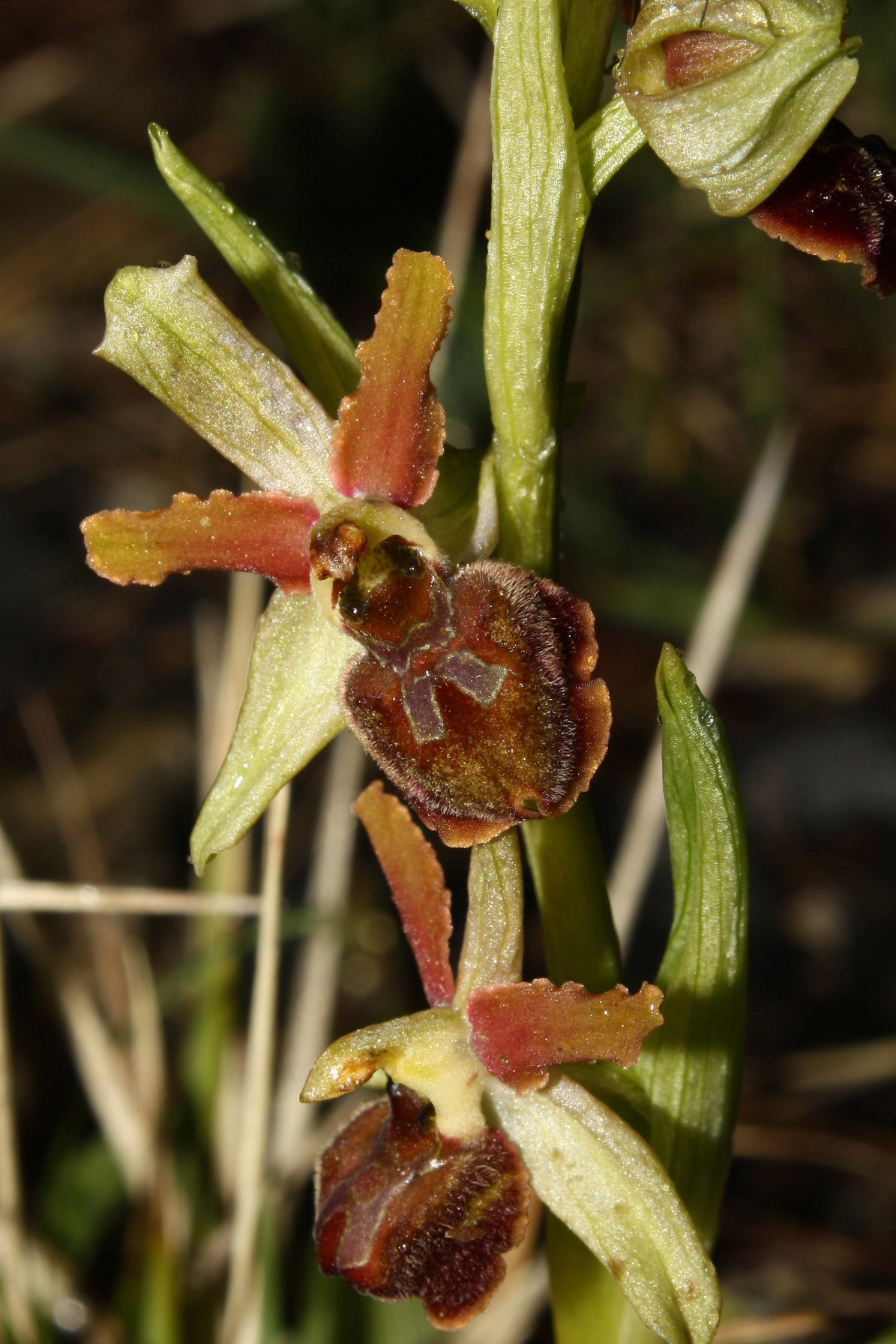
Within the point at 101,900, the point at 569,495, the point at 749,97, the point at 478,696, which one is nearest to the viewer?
the point at 749,97

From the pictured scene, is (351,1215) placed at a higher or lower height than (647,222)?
lower

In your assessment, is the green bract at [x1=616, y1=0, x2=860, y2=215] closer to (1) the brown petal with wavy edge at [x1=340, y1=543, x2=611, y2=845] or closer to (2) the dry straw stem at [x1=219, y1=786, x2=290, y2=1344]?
(1) the brown petal with wavy edge at [x1=340, y1=543, x2=611, y2=845]

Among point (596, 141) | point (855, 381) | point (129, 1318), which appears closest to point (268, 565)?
point (596, 141)

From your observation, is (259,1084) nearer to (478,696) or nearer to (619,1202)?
(619,1202)

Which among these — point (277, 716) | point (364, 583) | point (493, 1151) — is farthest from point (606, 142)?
point (493, 1151)

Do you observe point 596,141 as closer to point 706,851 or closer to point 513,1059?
point 706,851

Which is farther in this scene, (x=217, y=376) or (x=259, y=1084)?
(x=259, y=1084)
